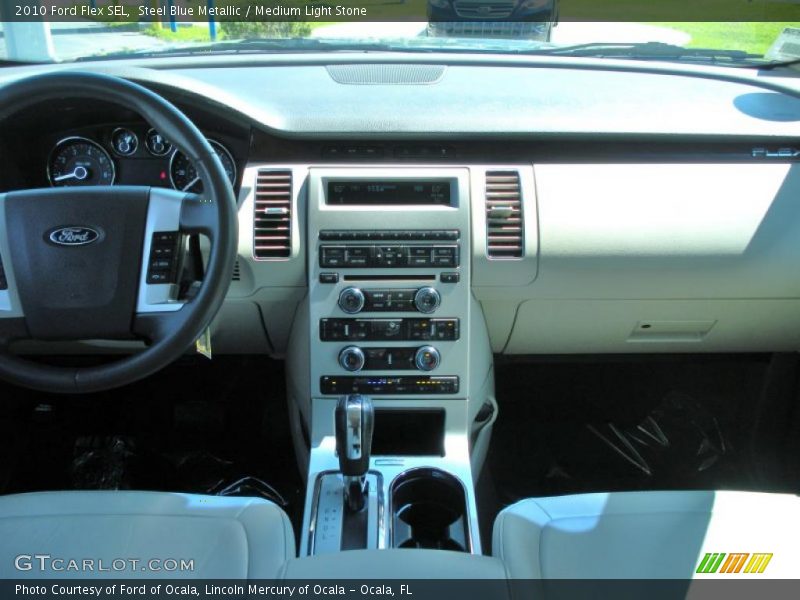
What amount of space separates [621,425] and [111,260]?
1.99m

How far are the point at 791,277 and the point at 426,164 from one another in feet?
3.52

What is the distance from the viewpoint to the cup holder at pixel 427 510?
76.5 inches

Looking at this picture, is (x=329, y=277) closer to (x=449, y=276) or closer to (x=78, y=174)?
(x=449, y=276)

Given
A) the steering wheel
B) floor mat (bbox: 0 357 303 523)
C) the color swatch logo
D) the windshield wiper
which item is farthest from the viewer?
floor mat (bbox: 0 357 303 523)

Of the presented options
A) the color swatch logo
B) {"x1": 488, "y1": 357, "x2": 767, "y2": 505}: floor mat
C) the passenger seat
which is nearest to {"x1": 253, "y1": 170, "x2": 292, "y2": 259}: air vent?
the passenger seat

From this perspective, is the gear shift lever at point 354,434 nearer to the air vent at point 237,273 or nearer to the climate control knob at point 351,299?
the climate control knob at point 351,299

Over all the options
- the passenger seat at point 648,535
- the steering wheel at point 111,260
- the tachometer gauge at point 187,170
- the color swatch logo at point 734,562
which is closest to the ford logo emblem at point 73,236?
the steering wheel at point 111,260

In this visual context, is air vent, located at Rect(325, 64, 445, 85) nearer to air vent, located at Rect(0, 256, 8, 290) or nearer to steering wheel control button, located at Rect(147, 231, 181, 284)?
steering wheel control button, located at Rect(147, 231, 181, 284)

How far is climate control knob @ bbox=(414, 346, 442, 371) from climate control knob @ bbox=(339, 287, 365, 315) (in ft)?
0.67

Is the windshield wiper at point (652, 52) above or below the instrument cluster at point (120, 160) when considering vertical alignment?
above

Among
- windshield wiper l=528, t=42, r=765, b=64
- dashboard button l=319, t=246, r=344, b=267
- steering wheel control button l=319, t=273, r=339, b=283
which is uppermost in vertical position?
windshield wiper l=528, t=42, r=765, b=64

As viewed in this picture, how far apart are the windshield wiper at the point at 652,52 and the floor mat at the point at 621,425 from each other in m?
1.05

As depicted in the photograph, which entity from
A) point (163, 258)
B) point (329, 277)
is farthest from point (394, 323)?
point (163, 258)

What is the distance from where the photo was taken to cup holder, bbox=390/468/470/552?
1943 mm
